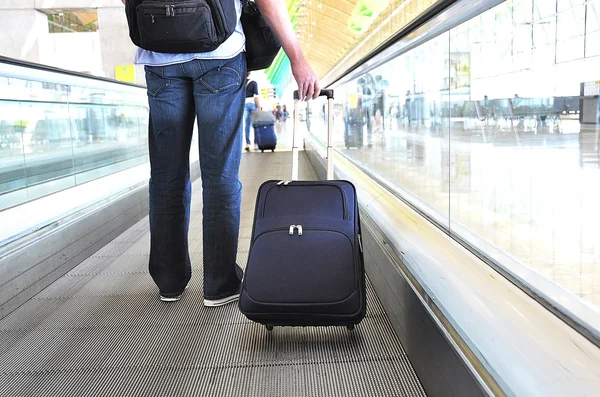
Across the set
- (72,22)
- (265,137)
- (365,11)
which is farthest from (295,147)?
(72,22)

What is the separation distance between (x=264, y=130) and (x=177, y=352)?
39.4 feet

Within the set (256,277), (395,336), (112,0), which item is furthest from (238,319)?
(112,0)

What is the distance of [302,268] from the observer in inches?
81.6

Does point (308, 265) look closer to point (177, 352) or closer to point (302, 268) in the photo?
point (302, 268)

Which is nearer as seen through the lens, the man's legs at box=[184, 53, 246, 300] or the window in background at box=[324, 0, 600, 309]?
the window in background at box=[324, 0, 600, 309]

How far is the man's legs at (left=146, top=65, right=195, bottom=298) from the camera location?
2.56 m

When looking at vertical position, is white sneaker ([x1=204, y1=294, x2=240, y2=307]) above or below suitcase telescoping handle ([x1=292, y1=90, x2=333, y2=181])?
below

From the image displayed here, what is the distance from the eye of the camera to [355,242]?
2125mm

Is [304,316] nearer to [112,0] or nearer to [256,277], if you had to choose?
[256,277]

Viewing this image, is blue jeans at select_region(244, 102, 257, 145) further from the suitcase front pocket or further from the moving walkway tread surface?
the suitcase front pocket

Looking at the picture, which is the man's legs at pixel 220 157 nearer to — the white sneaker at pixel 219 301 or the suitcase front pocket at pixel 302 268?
the white sneaker at pixel 219 301

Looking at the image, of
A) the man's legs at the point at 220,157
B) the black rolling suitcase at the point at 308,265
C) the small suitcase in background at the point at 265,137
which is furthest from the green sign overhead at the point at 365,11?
the black rolling suitcase at the point at 308,265

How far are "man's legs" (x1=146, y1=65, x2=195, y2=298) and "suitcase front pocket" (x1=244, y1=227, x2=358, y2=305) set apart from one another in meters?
0.66

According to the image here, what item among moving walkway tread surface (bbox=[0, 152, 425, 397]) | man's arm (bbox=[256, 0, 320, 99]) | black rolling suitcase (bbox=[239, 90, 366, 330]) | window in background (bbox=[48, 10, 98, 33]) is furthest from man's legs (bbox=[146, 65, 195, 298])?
window in background (bbox=[48, 10, 98, 33])
